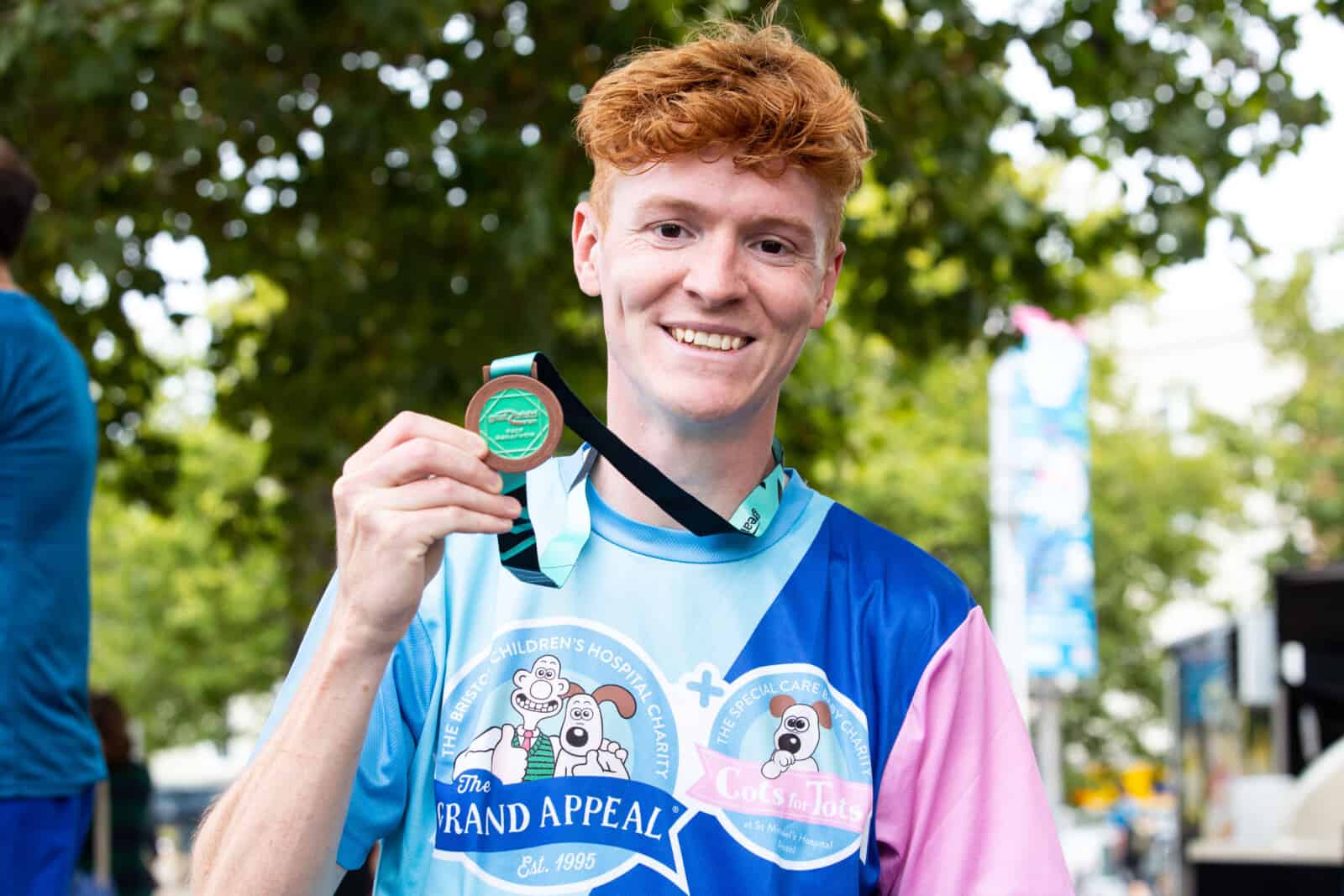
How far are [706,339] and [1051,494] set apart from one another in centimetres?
1524

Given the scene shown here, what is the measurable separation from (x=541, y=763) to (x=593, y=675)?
0.11 m

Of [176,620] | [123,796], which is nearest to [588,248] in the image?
[123,796]

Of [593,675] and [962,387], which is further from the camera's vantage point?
[962,387]

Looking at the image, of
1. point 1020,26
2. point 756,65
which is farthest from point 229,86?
point 756,65

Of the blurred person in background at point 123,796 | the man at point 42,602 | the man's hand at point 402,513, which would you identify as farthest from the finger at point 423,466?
the blurred person in background at point 123,796

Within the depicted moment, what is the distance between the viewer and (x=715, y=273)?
1740 millimetres

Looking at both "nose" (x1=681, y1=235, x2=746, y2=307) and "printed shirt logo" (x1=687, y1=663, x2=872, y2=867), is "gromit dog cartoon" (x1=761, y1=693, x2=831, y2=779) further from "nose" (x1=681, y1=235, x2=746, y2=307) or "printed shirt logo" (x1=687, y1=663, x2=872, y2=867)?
"nose" (x1=681, y1=235, x2=746, y2=307)

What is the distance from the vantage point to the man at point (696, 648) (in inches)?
65.7

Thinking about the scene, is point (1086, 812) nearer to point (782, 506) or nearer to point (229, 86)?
point (229, 86)

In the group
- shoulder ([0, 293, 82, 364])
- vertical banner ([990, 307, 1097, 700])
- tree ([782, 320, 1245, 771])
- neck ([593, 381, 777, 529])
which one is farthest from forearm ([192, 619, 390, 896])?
tree ([782, 320, 1245, 771])

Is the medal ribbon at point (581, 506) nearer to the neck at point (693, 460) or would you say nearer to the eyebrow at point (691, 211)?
the neck at point (693, 460)

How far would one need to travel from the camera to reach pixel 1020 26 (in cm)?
600

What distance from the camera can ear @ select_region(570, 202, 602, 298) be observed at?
1.88 metres

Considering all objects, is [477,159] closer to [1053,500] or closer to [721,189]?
[721,189]
